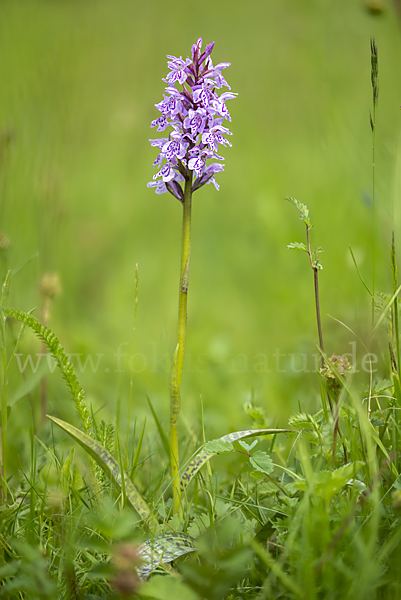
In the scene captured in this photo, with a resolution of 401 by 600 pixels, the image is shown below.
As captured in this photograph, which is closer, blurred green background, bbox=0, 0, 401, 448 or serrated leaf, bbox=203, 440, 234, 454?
serrated leaf, bbox=203, 440, 234, 454

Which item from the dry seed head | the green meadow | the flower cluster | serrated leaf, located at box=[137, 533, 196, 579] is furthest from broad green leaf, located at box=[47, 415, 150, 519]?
the flower cluster

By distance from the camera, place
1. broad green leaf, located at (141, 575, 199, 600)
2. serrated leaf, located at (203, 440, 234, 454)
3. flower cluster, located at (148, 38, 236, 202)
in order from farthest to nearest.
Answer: flower cluster, located at (148, 38, 236, 202) < serrated leaf, located at (203, 440, 234, 454) < broad green leaf, located at (141, 575, 199, 600)

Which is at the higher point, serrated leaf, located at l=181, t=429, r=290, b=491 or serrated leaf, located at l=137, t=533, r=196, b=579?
serrated leaf, located at l=181, t=429, r=290, b=491

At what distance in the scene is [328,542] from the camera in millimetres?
904

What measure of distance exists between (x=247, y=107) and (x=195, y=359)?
3182mm

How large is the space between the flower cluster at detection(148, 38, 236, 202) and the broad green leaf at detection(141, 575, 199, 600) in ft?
3.11

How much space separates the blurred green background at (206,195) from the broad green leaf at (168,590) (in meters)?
0.68

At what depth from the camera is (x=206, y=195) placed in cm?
454

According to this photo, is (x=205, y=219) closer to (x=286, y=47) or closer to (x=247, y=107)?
(x=247, y=107)

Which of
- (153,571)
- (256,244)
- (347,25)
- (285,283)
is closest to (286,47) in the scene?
(347,25)

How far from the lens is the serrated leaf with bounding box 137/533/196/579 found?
1004 millimetres

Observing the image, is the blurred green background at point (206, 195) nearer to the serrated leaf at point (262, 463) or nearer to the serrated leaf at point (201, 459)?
the serrated leaf at point (201, 459)

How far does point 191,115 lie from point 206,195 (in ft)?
10.8

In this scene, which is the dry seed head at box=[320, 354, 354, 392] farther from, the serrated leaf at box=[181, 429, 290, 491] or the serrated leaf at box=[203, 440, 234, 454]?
the serrated leaf at box=[203, 440, 234, 454]
